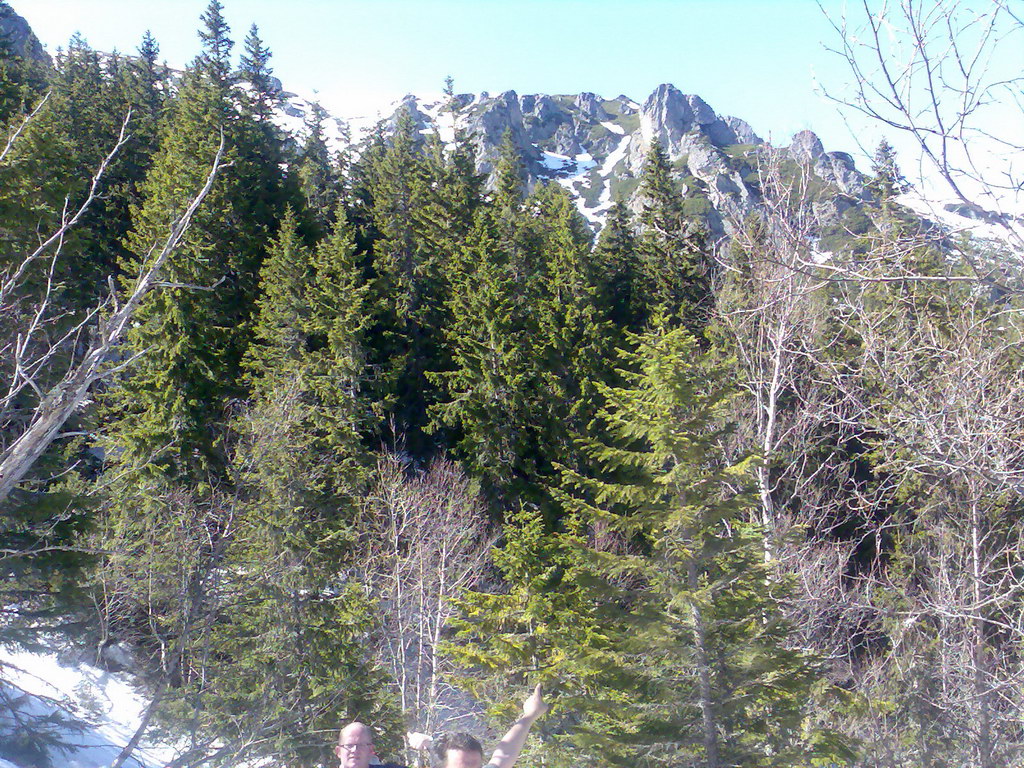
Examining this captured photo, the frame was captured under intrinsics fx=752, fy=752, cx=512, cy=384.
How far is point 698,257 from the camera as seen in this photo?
86.3ft

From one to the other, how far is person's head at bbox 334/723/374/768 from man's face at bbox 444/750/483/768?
0.42 metres

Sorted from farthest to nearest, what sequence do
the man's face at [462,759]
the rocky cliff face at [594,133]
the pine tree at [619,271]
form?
1. the rocky cliff face at [594,133]
2. the pine tree at [619,271]
3. the man's face at [462,759]

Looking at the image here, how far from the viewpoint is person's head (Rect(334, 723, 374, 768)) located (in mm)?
3574

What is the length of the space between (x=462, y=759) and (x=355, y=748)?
548mm

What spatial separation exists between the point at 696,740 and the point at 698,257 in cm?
2010

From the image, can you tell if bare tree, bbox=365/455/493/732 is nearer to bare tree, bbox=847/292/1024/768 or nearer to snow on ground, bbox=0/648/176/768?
snow on ground, bbox=0/648/176/768

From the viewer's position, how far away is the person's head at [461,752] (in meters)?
3.42

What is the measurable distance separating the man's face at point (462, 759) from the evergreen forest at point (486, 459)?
7.30ft

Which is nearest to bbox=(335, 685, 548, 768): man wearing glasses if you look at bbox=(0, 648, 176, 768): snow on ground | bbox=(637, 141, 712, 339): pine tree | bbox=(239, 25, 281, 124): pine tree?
bbox=(0, 648, 176, 768): snow on ground

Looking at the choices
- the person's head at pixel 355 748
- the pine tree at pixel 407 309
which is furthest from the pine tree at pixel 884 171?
the pine tree at pixel 407 309

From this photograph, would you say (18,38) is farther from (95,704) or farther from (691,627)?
(691,627)

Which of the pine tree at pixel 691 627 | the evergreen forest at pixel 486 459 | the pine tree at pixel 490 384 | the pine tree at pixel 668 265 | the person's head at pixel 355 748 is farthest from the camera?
the pine tree at pixel 668 265

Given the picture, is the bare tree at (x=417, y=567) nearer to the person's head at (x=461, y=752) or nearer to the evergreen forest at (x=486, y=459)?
the evergreen forest at (x=486, y=459)

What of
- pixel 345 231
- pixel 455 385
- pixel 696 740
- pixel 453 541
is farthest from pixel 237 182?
pixel 696 740
